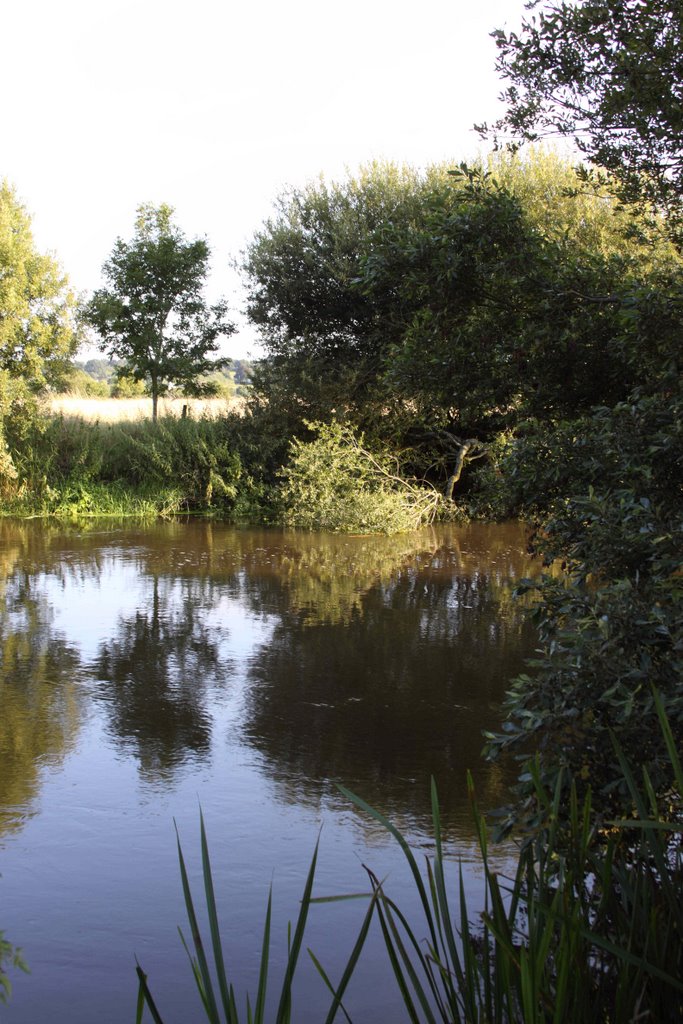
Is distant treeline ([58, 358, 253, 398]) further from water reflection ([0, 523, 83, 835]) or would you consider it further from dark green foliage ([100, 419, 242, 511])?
water reflection ([0, 523, 83, 835])

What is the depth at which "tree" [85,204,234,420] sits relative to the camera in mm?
25609

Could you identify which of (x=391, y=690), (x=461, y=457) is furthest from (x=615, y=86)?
(x=461, y=457)

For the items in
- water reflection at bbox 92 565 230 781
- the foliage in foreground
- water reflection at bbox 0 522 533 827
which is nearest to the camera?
the foliage in foreground

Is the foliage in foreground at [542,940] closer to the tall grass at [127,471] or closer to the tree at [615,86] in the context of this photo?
the tree at [615,86]

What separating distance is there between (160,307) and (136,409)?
283 centimetres

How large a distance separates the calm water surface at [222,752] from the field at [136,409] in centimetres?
1057

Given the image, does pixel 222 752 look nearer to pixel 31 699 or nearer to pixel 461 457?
pixel 31 699

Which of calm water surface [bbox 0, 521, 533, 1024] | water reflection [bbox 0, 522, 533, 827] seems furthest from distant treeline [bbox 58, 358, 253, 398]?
calm water surface [bbox 0, 521, 533, 1024]

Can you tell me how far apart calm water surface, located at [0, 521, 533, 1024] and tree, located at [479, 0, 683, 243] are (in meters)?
3.74

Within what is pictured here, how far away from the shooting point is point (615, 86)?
646 cm

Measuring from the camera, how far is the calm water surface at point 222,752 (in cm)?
353

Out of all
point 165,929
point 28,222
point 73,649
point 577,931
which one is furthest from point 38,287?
point 577,931

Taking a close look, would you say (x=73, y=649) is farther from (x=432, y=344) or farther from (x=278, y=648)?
(x=432, y=344)

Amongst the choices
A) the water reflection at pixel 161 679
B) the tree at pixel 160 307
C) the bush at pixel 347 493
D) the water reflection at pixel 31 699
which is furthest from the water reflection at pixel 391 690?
the tree at pixel 160 307
